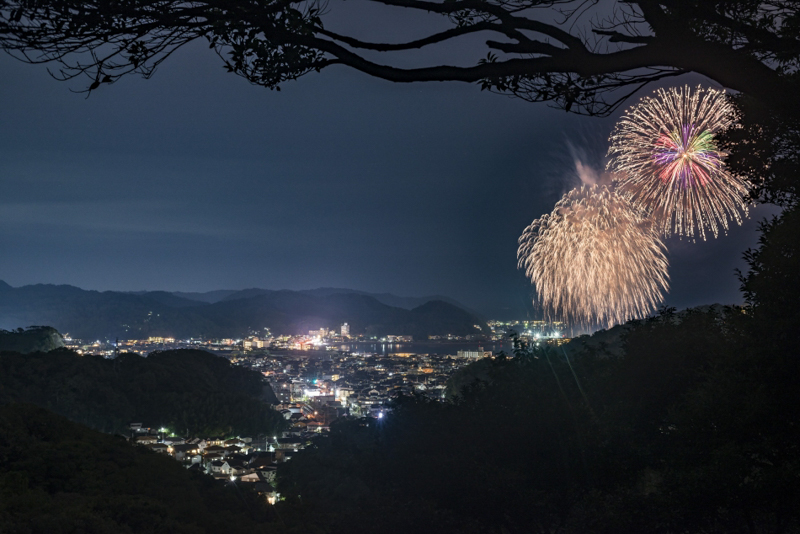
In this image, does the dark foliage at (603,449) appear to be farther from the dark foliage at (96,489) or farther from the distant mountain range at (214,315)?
the distant mountain range at (214,315)

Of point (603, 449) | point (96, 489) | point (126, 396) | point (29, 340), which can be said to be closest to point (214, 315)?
point (29, 340)

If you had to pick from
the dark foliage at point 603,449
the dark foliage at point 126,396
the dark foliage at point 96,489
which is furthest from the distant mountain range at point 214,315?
the dark foliage at point 603,449

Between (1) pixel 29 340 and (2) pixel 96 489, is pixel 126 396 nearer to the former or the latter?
(2) pixel 96 489

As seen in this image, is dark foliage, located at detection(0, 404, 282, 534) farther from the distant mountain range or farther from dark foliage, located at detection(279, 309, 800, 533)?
the distant mountain range

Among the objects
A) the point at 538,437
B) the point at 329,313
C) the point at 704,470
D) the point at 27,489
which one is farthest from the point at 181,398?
the point at 329,313

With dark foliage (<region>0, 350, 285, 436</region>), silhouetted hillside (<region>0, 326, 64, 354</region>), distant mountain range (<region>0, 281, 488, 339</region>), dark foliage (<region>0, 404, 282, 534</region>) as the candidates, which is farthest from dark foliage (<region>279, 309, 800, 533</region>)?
distant mountain range (<region>0, 281, 488, 339</region>)

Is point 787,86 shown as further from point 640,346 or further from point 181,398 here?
point 181,398
